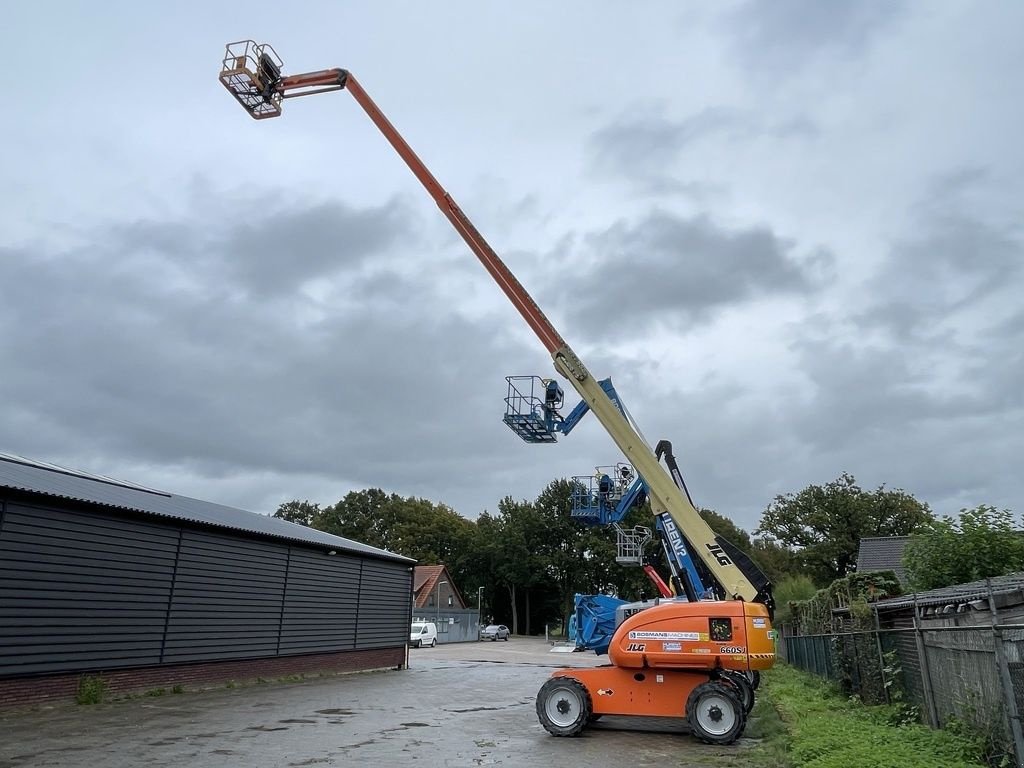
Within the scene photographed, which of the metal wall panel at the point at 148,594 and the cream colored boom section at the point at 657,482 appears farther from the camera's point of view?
the cream colored boom section at the point at 657,482

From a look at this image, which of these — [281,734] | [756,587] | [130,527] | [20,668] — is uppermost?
[130,527]

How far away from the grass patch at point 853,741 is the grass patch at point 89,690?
12.6 metres

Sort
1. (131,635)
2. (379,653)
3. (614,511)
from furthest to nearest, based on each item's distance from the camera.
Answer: (379,653)
(614,511)
(131,635)

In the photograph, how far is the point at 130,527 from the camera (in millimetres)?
16109

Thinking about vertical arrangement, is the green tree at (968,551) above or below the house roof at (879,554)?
below

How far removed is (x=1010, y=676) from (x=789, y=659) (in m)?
24.7

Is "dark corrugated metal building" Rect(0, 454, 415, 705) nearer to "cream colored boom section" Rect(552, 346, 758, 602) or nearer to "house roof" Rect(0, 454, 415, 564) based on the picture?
"house roof" Rect(0, 454, 415, 564)

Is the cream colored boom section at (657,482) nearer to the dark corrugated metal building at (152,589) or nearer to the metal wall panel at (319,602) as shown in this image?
the dark corrugated metal building at (152,589)

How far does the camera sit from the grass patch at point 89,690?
14352 millimetres

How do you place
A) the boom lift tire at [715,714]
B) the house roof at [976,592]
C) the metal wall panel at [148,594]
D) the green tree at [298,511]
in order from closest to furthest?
the house roof at [976,592] < the boom lift tire at [715,714] < the metal wall panel at [148,594] < the green tree at [298,511]

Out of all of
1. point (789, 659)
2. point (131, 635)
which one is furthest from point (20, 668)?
point (789, 659)

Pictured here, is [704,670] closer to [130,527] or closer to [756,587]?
[756,587]

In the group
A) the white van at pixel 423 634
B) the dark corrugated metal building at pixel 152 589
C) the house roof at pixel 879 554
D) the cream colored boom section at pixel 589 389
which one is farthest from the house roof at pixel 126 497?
the white van at pixel 423 634

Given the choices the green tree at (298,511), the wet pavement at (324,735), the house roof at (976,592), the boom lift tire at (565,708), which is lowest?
the wet pavement at (324,735)
